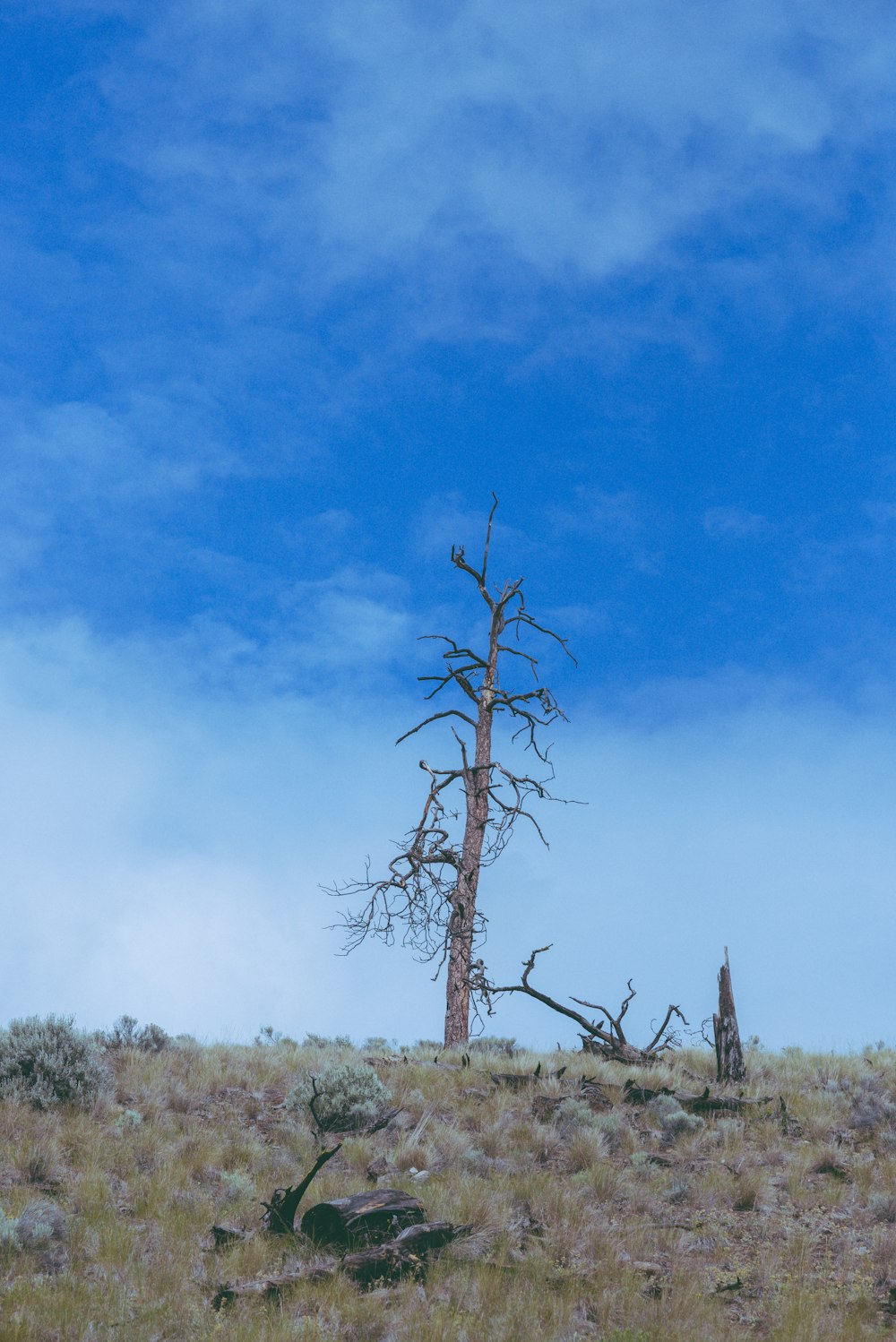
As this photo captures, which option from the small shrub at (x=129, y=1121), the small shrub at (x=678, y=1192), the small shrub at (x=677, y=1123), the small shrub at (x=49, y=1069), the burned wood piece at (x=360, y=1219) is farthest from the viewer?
the small shrub at (x=677, y=1123)

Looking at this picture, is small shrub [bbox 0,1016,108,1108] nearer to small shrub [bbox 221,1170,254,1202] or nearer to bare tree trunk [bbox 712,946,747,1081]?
small shrub [bbox 221,1170,254,1202]

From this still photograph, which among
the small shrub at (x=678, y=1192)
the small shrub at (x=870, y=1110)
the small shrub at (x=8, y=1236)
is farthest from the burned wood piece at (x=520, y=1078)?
the small shrub at (x=8, y=1236)

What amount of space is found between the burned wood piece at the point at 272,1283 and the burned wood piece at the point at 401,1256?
0.60ft

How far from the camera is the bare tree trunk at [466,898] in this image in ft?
63.7

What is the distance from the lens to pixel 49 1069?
12398 mm

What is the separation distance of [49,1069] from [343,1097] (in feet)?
11.2

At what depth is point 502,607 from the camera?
72.4ft

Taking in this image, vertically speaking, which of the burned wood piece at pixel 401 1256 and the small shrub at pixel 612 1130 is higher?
the small shrub at pixel 612 1130

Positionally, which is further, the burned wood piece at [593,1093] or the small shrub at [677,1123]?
the burned wood piece at [593,1093]

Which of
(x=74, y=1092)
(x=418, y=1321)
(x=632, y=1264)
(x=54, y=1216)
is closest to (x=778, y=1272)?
(x=632, y=1264)

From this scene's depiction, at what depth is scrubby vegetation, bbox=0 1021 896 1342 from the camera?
26.0 feet

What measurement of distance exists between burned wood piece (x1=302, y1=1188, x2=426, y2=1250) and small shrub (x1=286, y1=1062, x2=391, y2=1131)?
119 inches

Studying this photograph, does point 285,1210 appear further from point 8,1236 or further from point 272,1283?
point 8,1236

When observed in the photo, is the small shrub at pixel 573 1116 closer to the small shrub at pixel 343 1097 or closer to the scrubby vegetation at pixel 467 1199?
the scrubby vegetation at pixel 467 1199
